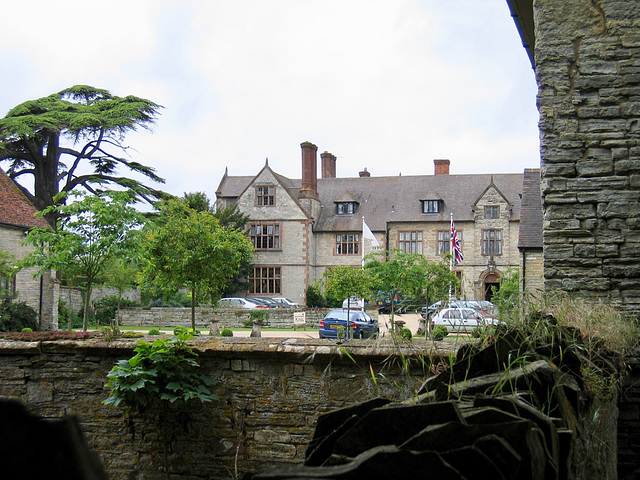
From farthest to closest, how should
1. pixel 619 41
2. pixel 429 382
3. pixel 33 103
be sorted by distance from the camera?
pixel 33 103, pixel 619 41, pixel 429 382

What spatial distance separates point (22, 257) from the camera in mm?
27578

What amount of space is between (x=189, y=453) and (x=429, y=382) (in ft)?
10.2

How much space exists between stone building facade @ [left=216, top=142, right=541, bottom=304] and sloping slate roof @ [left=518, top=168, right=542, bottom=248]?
22.9m

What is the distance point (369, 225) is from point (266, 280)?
9.16 m

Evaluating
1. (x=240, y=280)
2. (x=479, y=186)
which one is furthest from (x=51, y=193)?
(x=479, y=186)

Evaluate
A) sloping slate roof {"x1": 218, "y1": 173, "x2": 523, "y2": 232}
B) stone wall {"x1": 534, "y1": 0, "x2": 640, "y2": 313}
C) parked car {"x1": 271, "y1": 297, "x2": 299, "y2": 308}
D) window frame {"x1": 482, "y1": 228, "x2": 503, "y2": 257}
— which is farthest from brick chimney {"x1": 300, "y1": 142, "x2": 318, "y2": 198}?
stone wall {"x1": 534, "y1": 0, "x2": 640, "y2": 313}

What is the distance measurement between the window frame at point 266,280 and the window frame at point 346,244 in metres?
4.93

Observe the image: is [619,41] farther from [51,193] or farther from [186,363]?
[51,193]

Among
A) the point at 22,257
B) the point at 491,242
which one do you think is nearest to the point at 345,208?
the point at 491,242

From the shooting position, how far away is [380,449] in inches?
54.5

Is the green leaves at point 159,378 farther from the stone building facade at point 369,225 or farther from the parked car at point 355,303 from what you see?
the stone building facade at point 369,225

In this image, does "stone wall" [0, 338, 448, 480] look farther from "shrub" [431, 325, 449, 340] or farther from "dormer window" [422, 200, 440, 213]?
"dormer window" [422, 200, 440, 213]

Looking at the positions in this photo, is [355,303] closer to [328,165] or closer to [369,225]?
[369,225]

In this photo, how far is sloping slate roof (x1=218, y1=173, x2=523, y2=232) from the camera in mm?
47656
